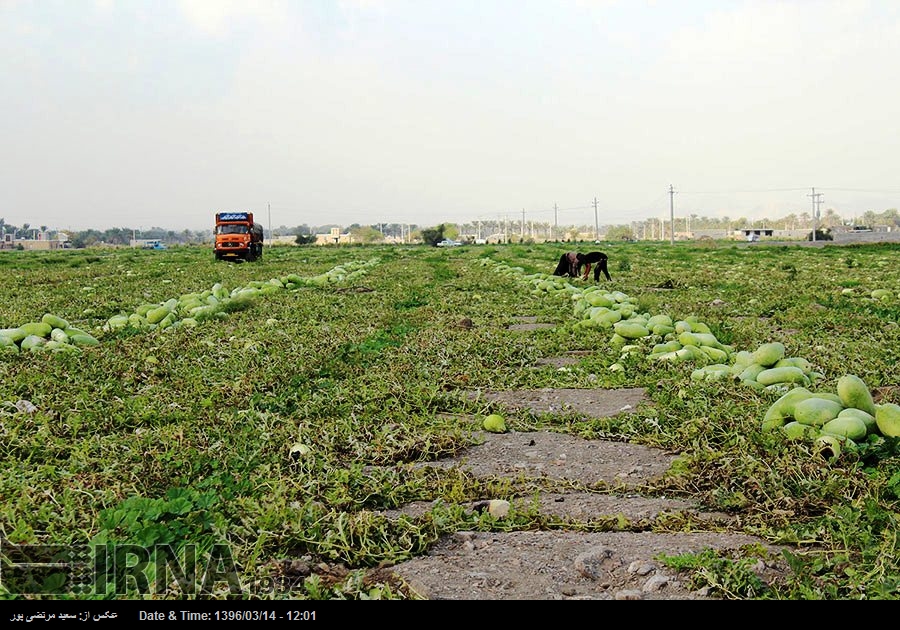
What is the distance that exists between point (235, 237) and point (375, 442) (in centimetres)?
3659

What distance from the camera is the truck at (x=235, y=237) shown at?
39.1 metres

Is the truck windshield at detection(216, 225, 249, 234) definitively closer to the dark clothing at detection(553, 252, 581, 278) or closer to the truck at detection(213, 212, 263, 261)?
the truck at detection(213, 212, 263, 261)

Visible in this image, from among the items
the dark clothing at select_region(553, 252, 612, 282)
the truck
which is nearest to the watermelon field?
the dark clothing at select_region(553, 252, 612, 282)

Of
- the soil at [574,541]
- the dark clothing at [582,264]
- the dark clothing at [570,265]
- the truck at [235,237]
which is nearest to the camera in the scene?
the soil at [574,541]

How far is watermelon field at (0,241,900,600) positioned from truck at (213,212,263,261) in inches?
1167

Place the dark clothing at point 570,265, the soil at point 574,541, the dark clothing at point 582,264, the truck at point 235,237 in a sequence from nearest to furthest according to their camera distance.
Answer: the soil at point 574,541, the dark clothing at point 582,264, the dark clothing at point 570,265, the truck at point 235,237

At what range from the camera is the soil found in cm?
276

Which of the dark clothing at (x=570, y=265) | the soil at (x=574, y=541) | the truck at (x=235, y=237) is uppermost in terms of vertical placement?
the truck at (x=235, y=237)

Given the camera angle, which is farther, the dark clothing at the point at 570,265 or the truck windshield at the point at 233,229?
the truck windshield at the point at 233,229

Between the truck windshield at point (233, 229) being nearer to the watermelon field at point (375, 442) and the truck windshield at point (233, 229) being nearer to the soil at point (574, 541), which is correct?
the watermelon field at point (375, 442)

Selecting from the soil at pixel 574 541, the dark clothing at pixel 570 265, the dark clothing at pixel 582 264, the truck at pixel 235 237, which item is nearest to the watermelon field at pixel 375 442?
the soil at pixel 574 541

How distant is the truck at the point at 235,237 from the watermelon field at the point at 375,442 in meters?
29.6
